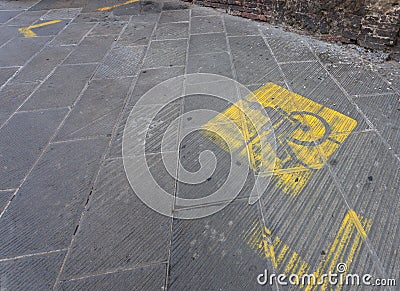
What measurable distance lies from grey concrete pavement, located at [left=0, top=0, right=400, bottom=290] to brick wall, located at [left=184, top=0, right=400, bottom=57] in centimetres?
23


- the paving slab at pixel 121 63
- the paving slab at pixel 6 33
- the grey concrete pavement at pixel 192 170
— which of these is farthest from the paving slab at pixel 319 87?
the paving slab at pixel 6 33

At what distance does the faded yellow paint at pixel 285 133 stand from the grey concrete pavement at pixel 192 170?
19 millimetres

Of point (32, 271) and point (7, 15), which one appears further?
point (7, 15)

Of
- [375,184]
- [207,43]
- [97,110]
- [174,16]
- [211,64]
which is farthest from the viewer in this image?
[174,16]

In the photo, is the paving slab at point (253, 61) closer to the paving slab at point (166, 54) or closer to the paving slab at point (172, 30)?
the paving slab at point (166, 54)

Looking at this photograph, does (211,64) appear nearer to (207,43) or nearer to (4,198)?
(207,43)

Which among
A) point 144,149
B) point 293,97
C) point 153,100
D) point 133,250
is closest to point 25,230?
point 133,250

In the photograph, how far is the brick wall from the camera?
327 cm

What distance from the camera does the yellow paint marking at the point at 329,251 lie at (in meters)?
1.56

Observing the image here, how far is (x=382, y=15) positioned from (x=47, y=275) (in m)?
4.14

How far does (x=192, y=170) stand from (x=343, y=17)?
119 inches

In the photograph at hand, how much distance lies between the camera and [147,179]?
2.13m

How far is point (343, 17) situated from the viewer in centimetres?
360

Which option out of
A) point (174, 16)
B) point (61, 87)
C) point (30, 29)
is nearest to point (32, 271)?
point (61, 87)
